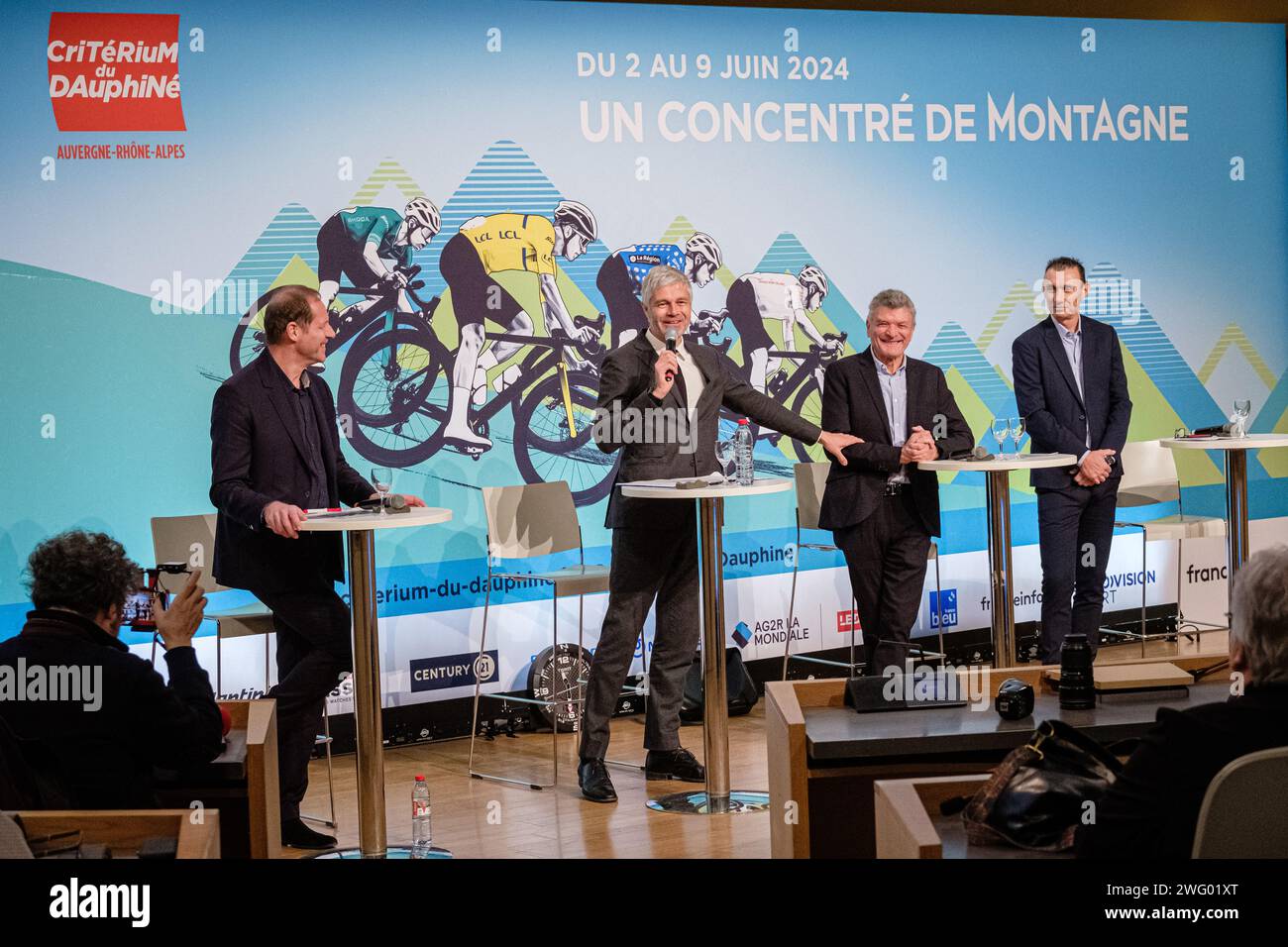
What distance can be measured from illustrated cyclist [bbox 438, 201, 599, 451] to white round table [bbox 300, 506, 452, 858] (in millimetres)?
2254

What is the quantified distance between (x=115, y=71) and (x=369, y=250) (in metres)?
1.25

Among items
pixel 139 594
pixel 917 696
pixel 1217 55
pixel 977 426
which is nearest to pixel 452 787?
pixel 139 594

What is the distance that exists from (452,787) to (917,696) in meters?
2.65

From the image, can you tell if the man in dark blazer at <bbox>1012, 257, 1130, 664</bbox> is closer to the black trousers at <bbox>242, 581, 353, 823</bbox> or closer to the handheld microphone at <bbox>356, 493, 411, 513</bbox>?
the handheld microphone at <bbox>356, 493, 411, 513</bbox>

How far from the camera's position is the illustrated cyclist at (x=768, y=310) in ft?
23.3

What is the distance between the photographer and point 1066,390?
6.07m

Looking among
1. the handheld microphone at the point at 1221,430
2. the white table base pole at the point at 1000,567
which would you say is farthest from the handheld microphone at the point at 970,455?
the handheld microphone at the point at 1221,430

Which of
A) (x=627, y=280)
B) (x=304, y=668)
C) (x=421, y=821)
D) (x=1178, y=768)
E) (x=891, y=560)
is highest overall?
(x=627, y=280)

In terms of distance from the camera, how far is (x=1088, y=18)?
7777 millimetres

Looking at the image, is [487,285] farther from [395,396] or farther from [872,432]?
[872,432]

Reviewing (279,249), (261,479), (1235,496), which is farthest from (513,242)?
(1235,496)

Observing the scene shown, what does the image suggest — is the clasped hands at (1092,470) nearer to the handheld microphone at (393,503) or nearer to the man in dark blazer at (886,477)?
the man in dark blazer at (886,477)

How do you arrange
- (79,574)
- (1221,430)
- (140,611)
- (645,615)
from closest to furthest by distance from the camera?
(79,574) < (140,611) < (645,615) < (1221,430)

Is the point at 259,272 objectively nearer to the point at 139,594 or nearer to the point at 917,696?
the point at 139,594
